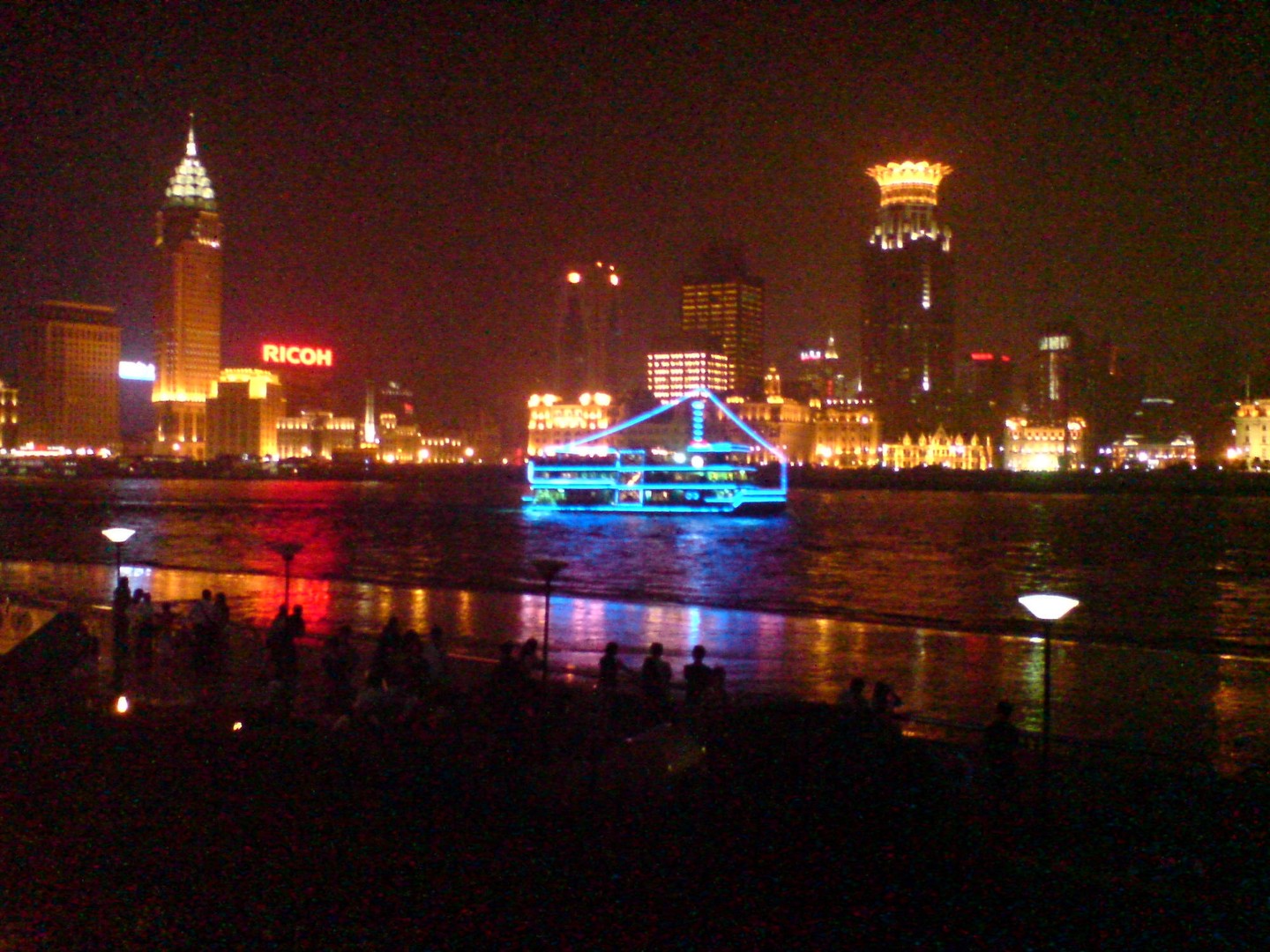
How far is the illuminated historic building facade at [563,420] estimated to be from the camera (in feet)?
471

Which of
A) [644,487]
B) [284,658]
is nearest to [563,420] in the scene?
[644,487]

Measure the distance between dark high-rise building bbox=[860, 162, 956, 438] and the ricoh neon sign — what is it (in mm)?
77891

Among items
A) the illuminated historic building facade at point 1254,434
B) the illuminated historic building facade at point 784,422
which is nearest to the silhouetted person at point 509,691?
the illuminated historic building facade at point 1254,434

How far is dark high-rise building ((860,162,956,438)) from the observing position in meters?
167

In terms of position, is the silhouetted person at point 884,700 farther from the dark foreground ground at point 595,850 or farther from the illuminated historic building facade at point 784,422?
the illuminated historic building facade at point 784,422

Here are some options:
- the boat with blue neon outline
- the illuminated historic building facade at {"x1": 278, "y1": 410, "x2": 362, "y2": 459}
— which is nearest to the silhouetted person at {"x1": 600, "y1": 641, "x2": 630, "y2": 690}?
the boat with blue neon outline

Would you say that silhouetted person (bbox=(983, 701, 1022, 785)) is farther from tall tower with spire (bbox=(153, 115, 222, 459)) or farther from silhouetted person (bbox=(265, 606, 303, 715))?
Answer: tall tower with spire (bbox=(153, 115, 222, 459))

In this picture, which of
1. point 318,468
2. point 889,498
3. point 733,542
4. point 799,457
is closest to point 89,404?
point 318,468

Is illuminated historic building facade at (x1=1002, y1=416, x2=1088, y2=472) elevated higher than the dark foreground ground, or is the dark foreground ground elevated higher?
illuminated historic building facade at (x1=1002, y1=416, x2=1088, y2=472)

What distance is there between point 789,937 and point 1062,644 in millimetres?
11272

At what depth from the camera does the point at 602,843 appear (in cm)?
485

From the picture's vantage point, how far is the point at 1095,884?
15.1ft

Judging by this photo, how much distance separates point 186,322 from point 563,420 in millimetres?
51006

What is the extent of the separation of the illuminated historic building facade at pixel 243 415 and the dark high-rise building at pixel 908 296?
83.1 m
